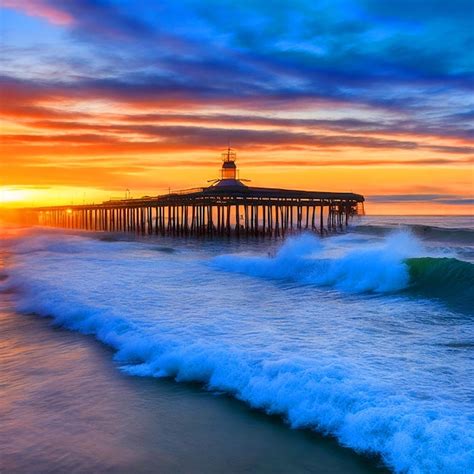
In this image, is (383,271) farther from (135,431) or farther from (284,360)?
(135,431)

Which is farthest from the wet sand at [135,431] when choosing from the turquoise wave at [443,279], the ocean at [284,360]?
the turquoise wave at [443,279]

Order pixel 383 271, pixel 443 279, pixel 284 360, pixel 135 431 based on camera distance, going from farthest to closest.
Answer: pixel 383 271, pixel 443 279, pixel 284 360, pixel 135 431

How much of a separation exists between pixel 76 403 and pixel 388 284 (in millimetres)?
10795

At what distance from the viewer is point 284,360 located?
7.57 meters

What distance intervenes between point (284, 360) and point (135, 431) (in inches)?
91.3

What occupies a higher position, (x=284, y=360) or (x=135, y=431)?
(x=284, y=360)

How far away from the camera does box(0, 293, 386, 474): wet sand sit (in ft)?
17.7

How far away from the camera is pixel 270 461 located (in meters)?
5.45

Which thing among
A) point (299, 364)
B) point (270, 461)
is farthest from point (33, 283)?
point (270, 461)

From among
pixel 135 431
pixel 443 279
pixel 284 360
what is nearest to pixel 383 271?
pixel 443 279

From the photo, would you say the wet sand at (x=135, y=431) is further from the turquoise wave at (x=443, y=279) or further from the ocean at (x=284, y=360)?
the turquoise wave at (x=443, y=279)

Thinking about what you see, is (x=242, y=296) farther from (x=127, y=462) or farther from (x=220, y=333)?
(x=127, y=462)

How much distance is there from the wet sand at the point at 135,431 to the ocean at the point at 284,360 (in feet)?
0.09

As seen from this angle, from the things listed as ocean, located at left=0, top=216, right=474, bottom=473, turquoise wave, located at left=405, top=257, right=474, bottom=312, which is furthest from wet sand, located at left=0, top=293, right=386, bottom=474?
turquoise wave, located at left=405, top=257, right=474, bottom=312
